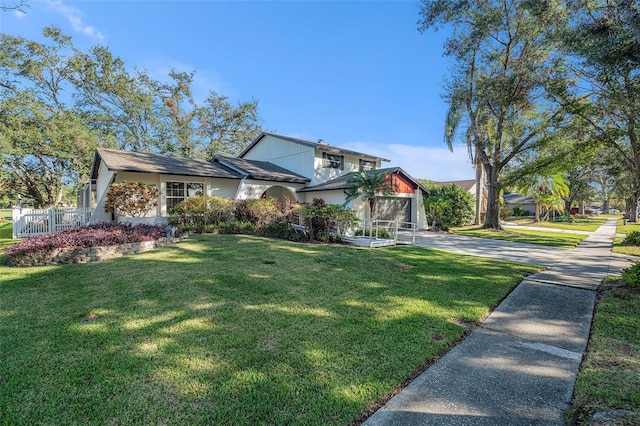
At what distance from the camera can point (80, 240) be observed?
7.78 m

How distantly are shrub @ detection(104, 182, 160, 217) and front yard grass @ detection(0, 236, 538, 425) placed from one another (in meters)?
5.93

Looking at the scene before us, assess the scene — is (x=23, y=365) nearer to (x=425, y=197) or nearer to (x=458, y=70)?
(x=425, y=197)

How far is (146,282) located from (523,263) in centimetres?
998

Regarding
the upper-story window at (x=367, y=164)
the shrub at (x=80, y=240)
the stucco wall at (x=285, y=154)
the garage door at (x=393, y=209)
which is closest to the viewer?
the shrub at (x=80, y=240)

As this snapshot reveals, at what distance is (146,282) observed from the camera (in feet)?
18.4

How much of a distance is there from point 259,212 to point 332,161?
807 cm

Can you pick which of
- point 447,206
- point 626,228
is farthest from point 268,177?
point 626,228

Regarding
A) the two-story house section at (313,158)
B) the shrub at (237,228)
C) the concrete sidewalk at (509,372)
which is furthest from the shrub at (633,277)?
the two-story house section at (313,158)

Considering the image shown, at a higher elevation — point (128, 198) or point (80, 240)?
point (128, 198)

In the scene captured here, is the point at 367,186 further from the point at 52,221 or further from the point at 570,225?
the point at 570,225

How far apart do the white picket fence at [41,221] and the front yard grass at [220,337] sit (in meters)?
7.76

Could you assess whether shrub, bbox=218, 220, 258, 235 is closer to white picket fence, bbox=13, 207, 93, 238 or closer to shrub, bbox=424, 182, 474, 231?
white picket fence, bbox=13, 207, 93, 238

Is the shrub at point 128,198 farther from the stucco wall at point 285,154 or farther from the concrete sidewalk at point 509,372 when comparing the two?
the concrete sidewalk at point 509,372

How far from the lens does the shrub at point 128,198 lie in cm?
1219
